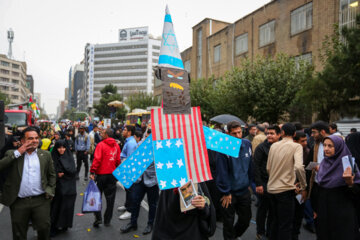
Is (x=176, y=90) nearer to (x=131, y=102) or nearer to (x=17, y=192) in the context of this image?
(x=17, y=192)

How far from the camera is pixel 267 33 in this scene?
2328 centimetres

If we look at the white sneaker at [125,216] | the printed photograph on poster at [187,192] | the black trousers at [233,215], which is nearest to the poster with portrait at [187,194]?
the printed photograph on poster at [187,192]

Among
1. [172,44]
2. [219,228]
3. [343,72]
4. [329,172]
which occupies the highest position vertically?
A: [343,72]

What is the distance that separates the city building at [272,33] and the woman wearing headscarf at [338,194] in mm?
10967

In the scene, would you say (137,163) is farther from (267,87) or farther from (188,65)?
(188,65)

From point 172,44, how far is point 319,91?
393 inches

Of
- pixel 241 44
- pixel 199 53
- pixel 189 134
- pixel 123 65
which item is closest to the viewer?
pixel 189 134

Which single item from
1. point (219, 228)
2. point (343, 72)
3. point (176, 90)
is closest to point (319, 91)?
point (343, 72)

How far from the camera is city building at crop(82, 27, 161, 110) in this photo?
4126 inches

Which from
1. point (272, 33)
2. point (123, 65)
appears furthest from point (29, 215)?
point (123, 65)

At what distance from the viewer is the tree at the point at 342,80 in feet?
30.0

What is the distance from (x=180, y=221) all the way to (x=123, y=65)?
107778 mm

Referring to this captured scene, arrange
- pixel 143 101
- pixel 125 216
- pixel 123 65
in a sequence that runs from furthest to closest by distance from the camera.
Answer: pixel 123 65, pixel 143 101, pixel 125 216

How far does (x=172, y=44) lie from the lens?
2979 mm
